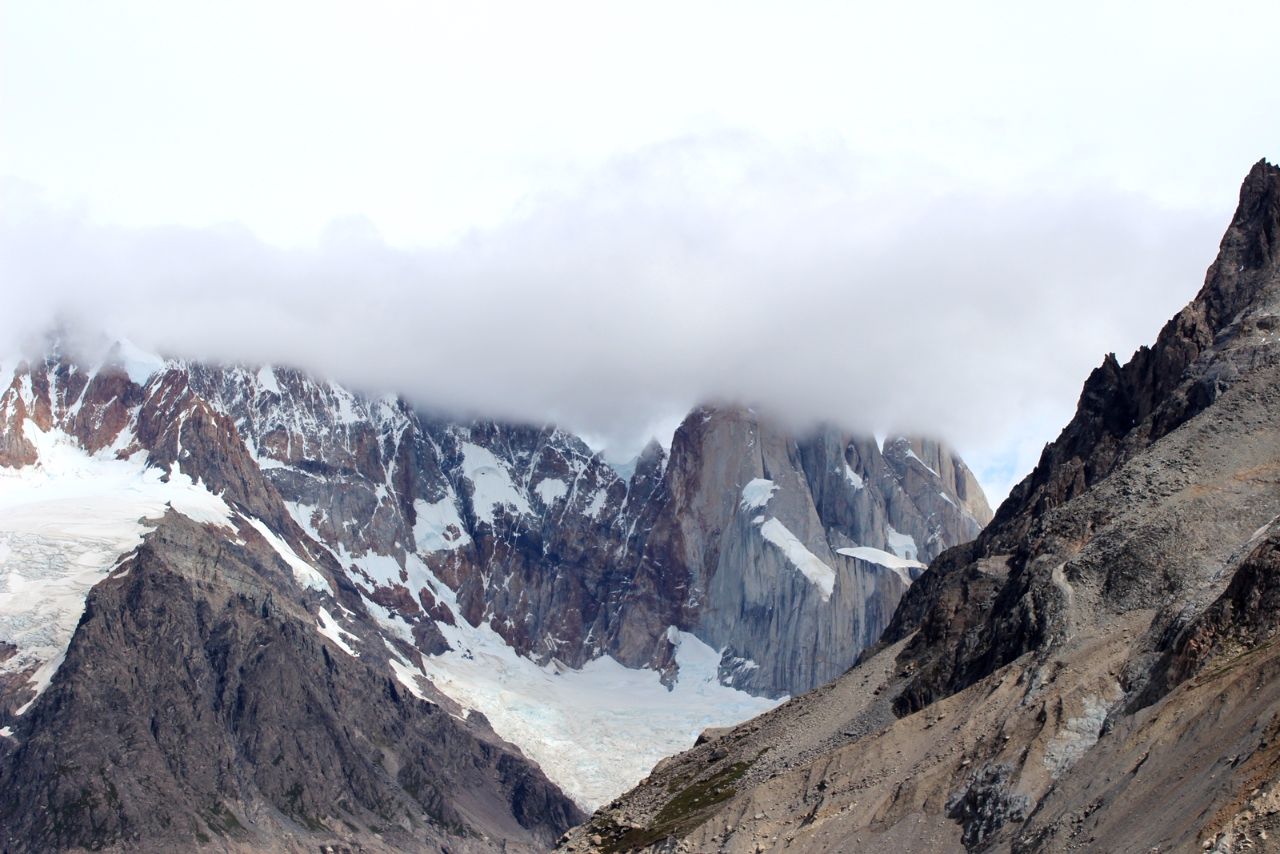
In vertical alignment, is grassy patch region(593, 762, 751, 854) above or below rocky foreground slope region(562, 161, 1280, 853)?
below

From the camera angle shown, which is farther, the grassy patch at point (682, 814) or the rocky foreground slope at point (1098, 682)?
the grassy patch at point (682, 814)

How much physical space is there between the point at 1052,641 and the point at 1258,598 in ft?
72.6

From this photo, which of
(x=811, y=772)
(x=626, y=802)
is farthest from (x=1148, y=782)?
(x=626, y=802)

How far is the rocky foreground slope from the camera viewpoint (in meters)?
72.5

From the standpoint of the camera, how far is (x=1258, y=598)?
3233 inches

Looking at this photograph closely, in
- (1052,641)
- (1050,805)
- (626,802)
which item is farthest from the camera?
(626,802)

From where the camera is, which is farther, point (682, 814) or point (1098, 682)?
point (682, 814)

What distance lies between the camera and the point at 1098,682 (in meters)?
91.6

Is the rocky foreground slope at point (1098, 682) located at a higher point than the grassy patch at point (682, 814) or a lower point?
higher

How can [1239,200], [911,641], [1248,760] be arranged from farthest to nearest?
[1239,200]
[911,641]
[1248,760]

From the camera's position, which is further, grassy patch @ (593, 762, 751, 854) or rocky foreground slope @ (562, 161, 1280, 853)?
grassy patch @ (593, 762, 751, 854)

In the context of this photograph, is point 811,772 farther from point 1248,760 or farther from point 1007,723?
point 1248,760

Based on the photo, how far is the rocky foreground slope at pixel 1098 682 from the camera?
72500 mm

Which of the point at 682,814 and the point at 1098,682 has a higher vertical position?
the point at 1098,682
